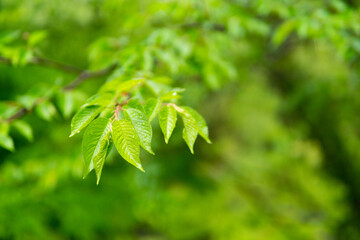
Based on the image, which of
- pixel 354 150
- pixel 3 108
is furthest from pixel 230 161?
pixel 3 108

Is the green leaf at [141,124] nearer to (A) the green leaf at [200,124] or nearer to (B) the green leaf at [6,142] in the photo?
(A) the green leaf at [200,124]

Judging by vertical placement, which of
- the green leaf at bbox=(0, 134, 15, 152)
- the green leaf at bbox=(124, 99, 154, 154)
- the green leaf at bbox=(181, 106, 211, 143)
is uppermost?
the green leaf at bbox=(181, 106, 211, 143)

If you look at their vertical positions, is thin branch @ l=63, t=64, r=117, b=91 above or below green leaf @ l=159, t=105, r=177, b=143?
below

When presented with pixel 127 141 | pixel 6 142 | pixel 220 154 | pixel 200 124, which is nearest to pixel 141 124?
pixel 127 141

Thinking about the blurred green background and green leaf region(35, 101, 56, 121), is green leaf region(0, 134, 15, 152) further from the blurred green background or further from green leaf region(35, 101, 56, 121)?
the blurred green background

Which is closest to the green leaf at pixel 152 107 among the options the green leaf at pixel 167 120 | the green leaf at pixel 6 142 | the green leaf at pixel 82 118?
the green leaf at pixel 167 120

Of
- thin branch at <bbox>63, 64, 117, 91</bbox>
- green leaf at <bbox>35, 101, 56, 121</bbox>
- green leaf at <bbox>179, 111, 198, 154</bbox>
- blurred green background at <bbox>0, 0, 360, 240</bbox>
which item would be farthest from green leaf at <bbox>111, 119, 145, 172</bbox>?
blurred green background at <bbox>0, 0, 360, 240</bbox>

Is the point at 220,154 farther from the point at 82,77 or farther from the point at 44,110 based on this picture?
the point at 44,110
